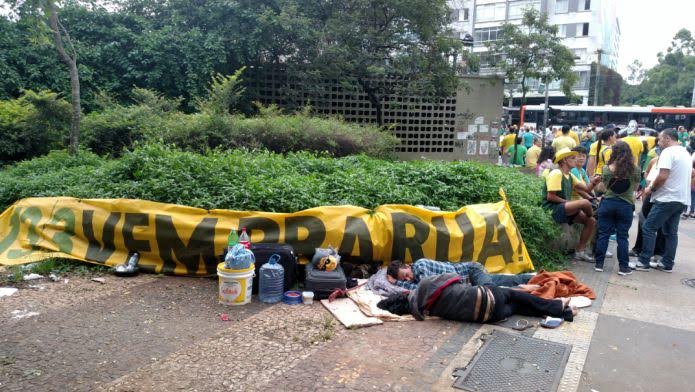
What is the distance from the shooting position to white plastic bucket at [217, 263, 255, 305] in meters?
4.94

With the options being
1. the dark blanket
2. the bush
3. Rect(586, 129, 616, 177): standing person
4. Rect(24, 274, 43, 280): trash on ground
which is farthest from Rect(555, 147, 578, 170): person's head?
the bush

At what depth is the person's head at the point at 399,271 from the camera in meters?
5.48

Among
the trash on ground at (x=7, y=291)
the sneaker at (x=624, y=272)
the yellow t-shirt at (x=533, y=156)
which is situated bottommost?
the sneaker at (x=624, y=272)

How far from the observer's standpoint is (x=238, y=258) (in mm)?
4961

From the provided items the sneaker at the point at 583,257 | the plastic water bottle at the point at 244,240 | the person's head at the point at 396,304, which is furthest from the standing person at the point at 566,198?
the plastic water bottle at the point at 244,240

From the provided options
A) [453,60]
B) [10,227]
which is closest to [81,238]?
[10,227]

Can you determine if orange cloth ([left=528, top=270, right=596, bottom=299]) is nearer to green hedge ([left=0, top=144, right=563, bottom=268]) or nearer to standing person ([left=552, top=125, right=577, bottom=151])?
green hedge ([left=0, top=144, right=563, bottom=268])

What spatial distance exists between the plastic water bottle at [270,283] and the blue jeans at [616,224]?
4.31 metres

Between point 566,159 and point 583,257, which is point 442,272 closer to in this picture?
point 566,159

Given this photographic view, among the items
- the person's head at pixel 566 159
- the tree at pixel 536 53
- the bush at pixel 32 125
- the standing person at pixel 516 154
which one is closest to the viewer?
the person's head at pixel 566 159

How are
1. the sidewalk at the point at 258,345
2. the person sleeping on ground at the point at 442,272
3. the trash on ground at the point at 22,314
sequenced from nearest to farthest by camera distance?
the sidewalk at the point at 258,345, the trash on ground at the point at 22,314, the person sleeping on ground at the point at 442,272

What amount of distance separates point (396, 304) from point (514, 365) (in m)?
1.33

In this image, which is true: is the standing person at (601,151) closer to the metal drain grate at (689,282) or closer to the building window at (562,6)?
the metal drain grate at (689,282)

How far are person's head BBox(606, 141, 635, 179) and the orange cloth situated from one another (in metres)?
1.62
